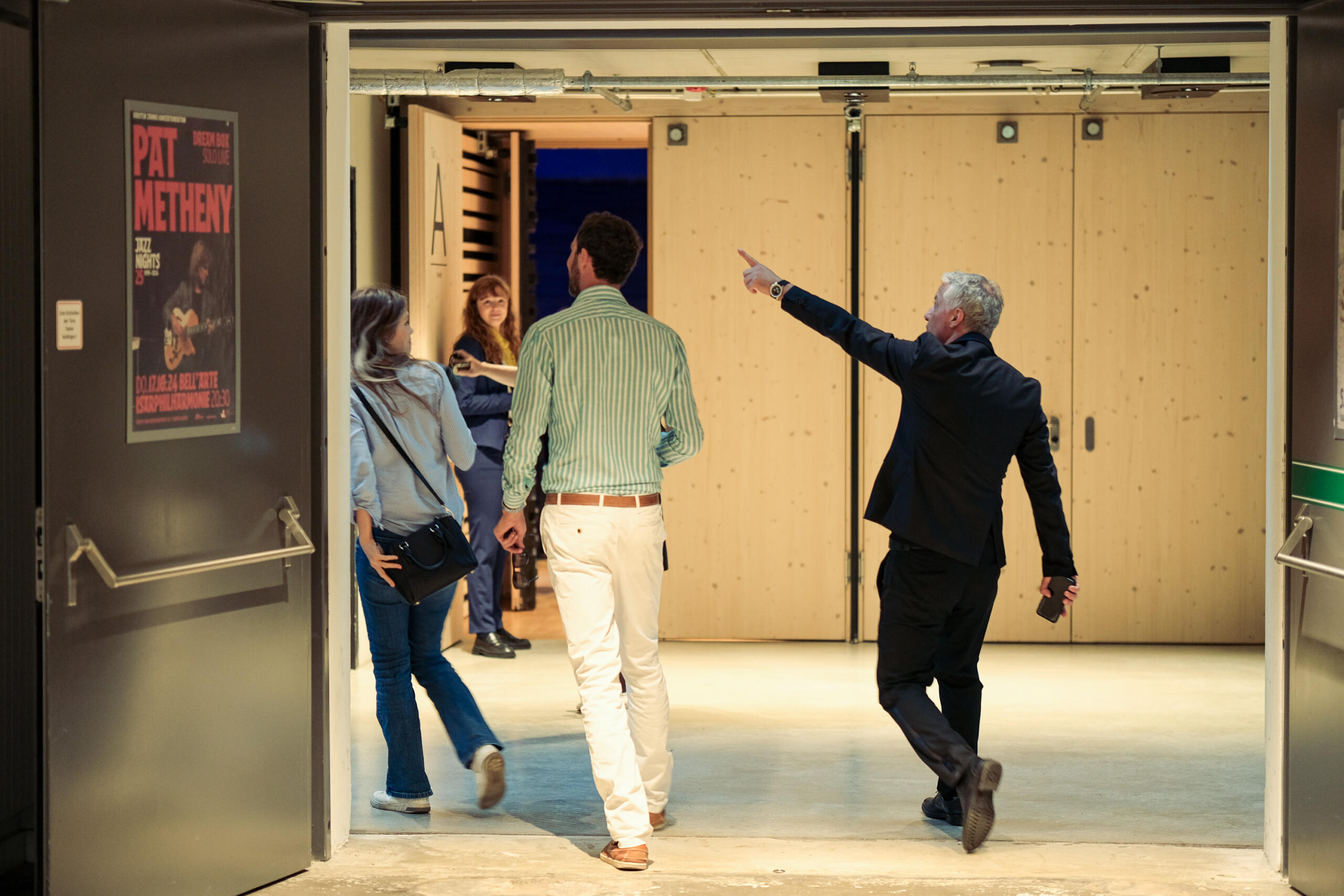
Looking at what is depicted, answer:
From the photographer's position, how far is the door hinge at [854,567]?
7.62 m

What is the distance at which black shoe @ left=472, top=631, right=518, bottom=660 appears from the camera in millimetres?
7301

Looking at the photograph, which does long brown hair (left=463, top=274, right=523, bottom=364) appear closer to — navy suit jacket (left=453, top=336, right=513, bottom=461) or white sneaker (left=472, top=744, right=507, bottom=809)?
navy suit jacket (left=453, top=336, right=513, bottom=461)

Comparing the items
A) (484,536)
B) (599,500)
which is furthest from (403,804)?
(484,536)

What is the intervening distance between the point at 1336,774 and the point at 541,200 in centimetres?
964

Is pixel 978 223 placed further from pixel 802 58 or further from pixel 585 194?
pixel 585 194

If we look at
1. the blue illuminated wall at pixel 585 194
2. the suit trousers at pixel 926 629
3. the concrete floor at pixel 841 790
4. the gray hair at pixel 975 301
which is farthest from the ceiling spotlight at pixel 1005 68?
the blue illuminated wall at pixel 585 194

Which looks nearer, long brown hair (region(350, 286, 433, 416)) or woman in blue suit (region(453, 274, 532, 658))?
long brown hair (region(350, 286, 433, 416))

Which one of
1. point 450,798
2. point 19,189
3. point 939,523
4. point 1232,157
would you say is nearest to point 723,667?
point 450,798

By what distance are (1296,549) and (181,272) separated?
296cm

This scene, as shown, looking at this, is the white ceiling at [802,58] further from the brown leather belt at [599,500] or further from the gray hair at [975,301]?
the brown leather belt at [599,500]

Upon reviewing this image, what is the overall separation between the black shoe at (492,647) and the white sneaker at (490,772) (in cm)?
277

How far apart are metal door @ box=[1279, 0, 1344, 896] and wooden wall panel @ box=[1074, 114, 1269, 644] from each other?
11.6 feet

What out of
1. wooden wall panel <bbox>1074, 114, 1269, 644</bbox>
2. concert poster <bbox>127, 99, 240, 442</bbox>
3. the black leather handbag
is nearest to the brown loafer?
the black leather handbag

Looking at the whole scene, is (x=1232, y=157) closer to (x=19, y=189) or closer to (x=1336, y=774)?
(x=1336, y=774)
